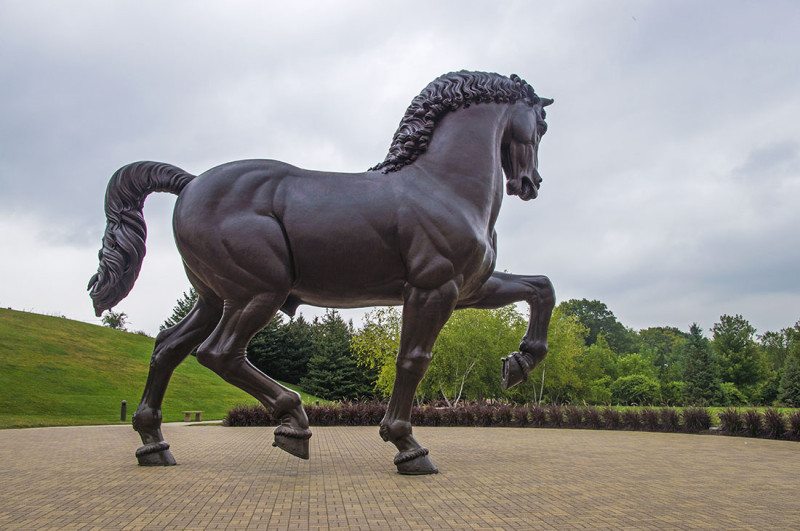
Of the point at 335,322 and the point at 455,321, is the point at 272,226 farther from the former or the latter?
the point at 335,322

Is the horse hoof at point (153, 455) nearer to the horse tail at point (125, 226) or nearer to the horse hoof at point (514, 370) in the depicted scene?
the horse tail at point (125, 226)

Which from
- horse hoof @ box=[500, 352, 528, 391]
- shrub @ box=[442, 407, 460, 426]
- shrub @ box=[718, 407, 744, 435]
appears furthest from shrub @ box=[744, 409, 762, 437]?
horse hoof @ box=[500, 352, 528, 391]

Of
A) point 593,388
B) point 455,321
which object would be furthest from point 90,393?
point 593,388

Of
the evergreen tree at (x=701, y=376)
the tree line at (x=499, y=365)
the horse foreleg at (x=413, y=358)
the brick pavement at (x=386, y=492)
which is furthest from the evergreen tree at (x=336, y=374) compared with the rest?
the horse foreleg at (x=413, y=358)

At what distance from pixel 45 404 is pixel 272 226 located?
71.0 feet

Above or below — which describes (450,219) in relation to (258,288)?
above

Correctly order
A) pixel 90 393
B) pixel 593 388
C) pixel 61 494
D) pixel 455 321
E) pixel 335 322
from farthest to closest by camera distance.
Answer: pixel 335 322
pixel 593 388
pixel 455 321
pixel 90 393
pixel 61 494

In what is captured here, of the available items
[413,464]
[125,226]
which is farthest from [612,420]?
[125,226]

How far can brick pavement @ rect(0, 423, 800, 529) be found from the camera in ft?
11.0

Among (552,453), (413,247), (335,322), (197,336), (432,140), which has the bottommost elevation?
(552,453)

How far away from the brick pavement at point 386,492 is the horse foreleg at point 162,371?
0.21m

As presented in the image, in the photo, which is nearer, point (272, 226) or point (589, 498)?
point (589, 498)

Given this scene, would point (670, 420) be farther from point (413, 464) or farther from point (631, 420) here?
point (413, 464)

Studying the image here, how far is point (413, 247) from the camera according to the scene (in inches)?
202
